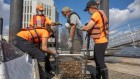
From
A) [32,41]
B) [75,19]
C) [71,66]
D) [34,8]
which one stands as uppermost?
[34,8]

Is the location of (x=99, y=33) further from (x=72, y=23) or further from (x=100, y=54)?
(x=72, y=23)

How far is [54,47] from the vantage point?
6938 millimetres

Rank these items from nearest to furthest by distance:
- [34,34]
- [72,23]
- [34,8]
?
[34,34] < [72,23] < [34,8]

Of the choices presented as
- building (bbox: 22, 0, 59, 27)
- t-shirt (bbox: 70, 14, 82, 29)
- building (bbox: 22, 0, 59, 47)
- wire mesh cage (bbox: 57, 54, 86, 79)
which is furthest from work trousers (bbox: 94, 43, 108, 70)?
building (bbox: 22, 0, 59, 27)

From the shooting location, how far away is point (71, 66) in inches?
230

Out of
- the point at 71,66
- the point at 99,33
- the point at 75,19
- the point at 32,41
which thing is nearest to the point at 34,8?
the point at 75,19

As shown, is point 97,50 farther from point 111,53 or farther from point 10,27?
point 111,53

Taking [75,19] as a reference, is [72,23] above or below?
below

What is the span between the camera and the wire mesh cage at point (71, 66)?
5.72 m

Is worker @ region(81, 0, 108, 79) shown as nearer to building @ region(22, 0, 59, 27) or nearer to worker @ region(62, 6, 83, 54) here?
worker @ region(62, 6, 83, 54)

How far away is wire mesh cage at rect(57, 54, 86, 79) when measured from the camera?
5.72 meters

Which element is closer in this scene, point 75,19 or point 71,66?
point 71,66

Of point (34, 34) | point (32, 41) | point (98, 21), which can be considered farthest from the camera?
point (32, 41)

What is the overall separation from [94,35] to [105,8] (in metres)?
7.66
